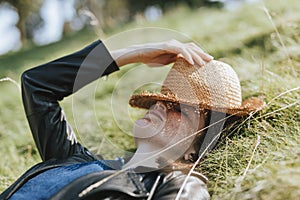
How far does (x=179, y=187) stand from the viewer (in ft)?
7.51

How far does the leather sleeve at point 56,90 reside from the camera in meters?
2.90

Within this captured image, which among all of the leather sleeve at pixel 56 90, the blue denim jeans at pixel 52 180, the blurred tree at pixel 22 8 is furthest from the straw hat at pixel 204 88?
the blurred tree at pixel 22 8

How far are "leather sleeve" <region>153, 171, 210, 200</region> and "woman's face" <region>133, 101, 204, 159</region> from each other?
0.28 meters

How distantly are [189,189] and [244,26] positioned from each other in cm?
390

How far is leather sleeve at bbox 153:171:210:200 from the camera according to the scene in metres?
2.26

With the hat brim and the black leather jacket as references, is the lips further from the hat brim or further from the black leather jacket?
the black leather jacket

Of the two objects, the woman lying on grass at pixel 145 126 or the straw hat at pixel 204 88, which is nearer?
the woman lying on grass at pixel 145 126

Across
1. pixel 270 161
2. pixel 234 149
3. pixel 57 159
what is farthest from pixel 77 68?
pixel 270 161

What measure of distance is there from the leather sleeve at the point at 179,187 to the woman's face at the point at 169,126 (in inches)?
10.9

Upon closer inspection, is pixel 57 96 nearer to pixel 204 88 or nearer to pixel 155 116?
pixel 155 116

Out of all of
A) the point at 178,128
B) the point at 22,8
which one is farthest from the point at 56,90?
the point at 22,8

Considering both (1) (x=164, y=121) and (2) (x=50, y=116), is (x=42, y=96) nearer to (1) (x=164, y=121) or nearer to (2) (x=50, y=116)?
(2) (x=50, y=116)

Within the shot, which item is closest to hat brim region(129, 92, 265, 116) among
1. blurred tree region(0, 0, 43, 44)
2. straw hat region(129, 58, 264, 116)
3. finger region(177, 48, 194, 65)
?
straw hat region(129, 58, 264, 116)

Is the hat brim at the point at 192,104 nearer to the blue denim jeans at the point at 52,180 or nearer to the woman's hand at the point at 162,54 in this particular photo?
the woman's hand at the point at 162,54
